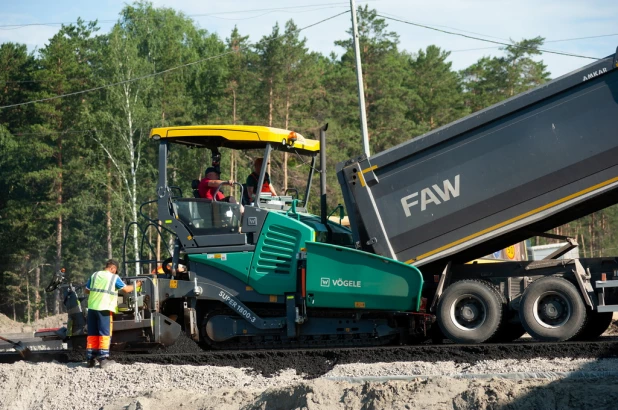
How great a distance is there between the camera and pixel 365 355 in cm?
880

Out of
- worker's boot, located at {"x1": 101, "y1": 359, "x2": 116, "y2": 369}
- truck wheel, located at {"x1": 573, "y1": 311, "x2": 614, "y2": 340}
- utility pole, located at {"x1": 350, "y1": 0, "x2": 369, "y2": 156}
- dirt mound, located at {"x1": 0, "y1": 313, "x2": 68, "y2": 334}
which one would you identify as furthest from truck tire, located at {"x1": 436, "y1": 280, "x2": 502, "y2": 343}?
dirt mound, located at {"x1": 0, "y1": 313, "x2": 68, "y2": 334}

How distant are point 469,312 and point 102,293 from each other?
4353 millimetres

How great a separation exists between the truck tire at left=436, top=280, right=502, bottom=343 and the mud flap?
3.22m

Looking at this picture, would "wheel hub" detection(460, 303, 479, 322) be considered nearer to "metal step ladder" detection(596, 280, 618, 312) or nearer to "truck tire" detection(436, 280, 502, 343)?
"truck tire" detection(436, 280, 502, 343)

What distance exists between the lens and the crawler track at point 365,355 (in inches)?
314

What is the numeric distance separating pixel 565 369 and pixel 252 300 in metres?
3.88

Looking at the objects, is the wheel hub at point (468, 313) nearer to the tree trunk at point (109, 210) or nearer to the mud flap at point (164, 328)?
the mud flap at point (164, 328)

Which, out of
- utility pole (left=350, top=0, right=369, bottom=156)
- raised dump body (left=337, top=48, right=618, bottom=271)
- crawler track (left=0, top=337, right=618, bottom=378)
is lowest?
crawler track (left=0, top=337, right=618, bottom=378)

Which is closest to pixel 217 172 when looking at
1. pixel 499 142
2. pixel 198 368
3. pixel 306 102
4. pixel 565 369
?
pixel 198 368

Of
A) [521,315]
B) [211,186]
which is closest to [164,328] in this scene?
[211,186]

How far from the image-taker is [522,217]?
8711mm

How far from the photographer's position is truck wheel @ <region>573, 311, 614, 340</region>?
362 inches

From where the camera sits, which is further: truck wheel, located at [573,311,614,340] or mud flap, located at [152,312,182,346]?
mud flap, located at [152,312,182,346]

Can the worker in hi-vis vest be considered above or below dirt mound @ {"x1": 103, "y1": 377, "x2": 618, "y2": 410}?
above
